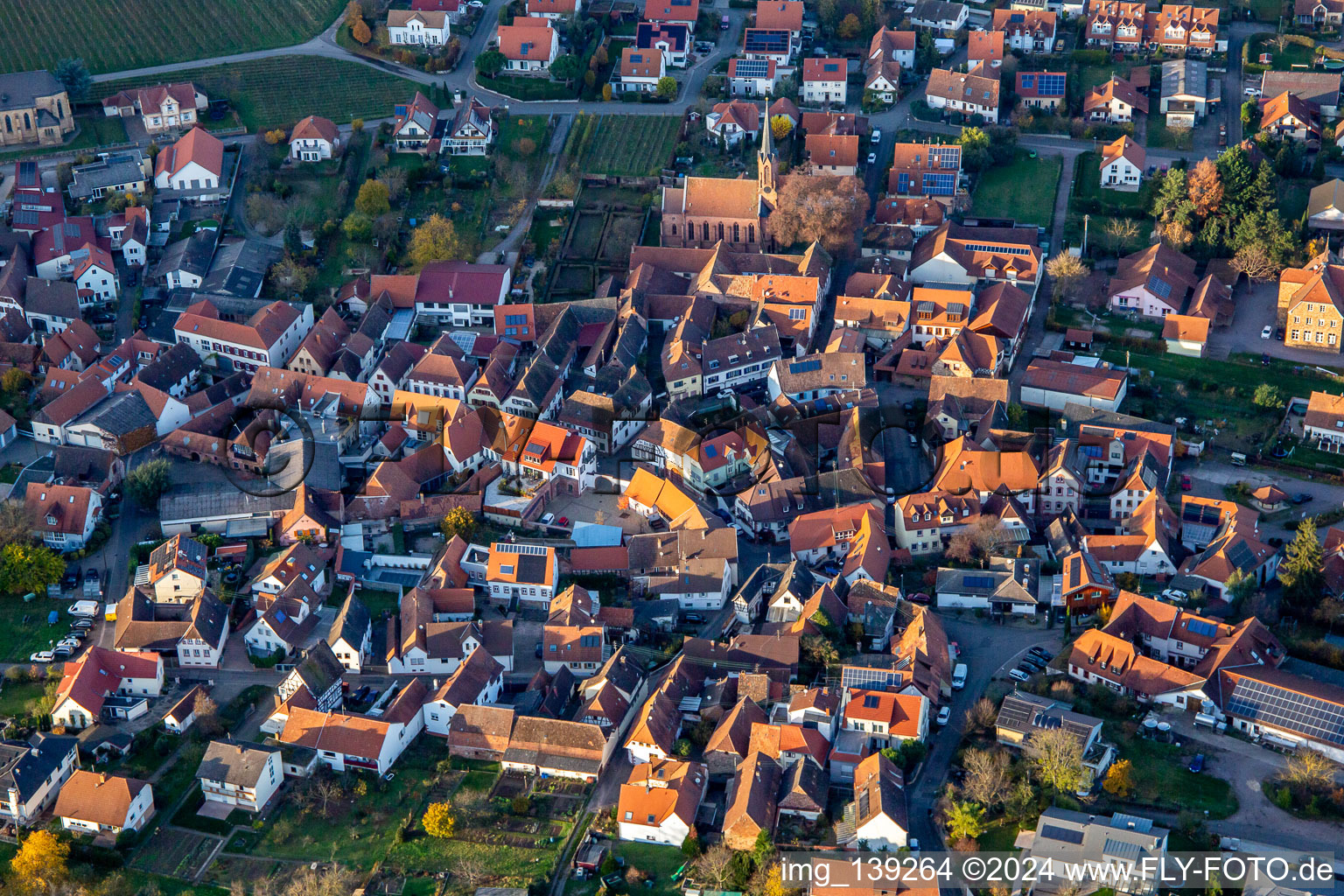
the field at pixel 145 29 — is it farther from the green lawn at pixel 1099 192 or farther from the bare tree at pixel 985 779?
the bare tree at pixel 985 779

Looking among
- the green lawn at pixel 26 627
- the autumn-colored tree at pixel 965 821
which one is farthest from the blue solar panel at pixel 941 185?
the green lawn at pixel 26 627

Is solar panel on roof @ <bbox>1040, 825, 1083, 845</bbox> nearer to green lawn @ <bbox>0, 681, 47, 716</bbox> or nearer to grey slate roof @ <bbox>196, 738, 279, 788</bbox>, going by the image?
grey slate roof @ <bbox>196, 738, 279, 788</bbox>

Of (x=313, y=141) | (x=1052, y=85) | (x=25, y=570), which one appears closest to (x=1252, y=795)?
(x=25, y=570)

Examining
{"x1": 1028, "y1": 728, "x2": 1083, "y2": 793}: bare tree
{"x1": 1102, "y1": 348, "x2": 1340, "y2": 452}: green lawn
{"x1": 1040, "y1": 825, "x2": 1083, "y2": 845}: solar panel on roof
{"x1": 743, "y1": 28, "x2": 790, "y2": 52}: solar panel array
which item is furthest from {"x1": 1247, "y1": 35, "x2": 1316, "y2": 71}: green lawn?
{"x1": 1040, "y1": 825, "x2": 1083, "y2": 845}: solar panel on roof

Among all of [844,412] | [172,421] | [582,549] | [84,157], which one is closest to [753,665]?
[582,549]

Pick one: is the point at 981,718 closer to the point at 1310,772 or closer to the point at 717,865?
the point at 1310,772
